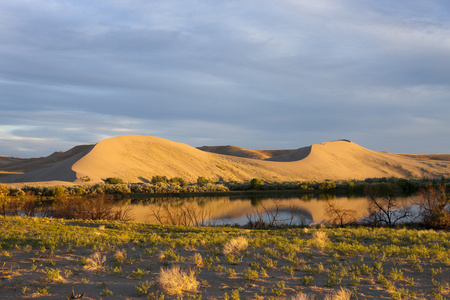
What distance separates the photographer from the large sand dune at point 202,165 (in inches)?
2021

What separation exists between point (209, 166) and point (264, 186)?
22.6m

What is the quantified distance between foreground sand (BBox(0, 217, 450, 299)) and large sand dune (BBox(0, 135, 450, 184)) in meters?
35.8

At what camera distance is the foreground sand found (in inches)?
229

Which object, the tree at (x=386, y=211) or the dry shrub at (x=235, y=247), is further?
the tree at (x=386, y=211)

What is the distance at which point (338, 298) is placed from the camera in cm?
527

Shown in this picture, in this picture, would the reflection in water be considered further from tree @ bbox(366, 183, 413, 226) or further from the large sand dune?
the large sand dune

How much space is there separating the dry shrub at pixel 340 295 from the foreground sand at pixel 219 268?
0.43 ft

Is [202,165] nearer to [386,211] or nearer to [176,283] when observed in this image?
[386,211]

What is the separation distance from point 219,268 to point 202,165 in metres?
58.5

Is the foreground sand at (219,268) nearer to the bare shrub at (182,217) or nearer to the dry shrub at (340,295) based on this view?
the dry shrub at (340,295)

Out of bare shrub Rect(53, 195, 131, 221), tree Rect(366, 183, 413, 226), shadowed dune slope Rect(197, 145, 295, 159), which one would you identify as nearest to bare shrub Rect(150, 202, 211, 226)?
bare shrub Rect(53, 195, 131, 221)

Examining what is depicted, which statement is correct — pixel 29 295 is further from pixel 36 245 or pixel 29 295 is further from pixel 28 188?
pixel 28 188

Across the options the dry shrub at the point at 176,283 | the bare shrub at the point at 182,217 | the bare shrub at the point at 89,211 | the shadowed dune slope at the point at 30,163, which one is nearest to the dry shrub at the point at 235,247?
the dry shrub at the point at 176,283

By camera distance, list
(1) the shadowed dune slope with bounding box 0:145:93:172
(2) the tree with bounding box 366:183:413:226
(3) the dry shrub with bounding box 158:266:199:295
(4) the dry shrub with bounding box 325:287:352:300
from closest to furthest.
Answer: (4) the dry shrub with bounding box 325:287:352:300 → (3) the dry shrub with bounding box 158:266:199:295 → (2) the tree with bounding box 366:183:413:226 → (1) the shadowed dune slope with bounding box 0:145:93:172
